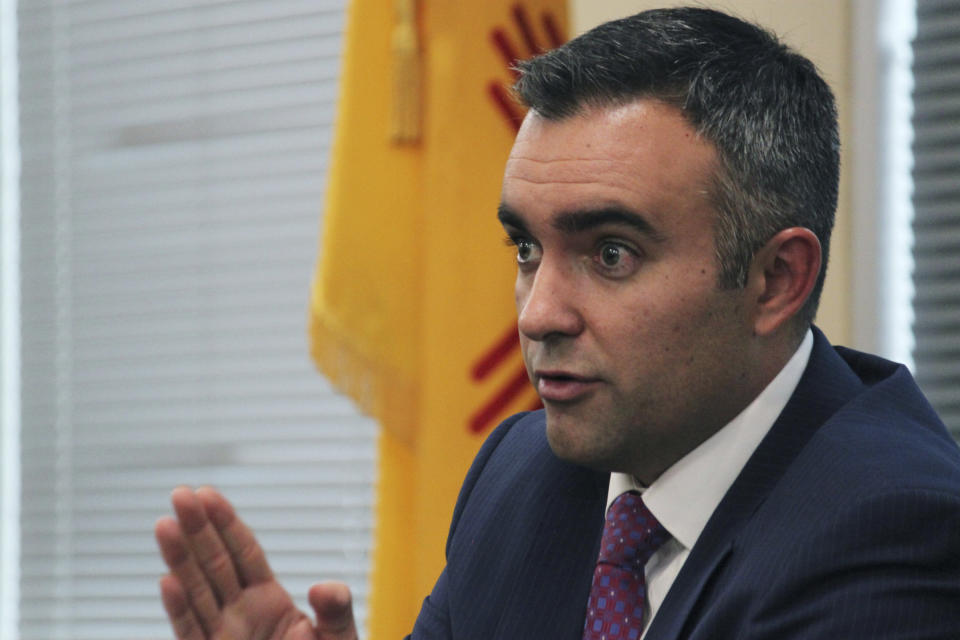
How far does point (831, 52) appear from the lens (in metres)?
2.15

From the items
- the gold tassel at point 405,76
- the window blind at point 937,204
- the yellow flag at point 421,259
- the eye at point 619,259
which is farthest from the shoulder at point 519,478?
the window blind at point 937,204

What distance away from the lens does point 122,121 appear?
3.36 metres

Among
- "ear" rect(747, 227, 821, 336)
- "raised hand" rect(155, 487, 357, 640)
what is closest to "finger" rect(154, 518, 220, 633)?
"raised hand" rect(155, 487, 357, 640)

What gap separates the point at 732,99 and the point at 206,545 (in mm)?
759

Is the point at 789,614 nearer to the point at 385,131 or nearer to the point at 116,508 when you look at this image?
A: the point at 385,131

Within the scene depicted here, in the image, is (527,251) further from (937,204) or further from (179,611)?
(937,204)

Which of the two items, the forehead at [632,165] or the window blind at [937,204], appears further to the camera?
the window blind at [937,204]

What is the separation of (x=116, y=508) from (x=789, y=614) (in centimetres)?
262

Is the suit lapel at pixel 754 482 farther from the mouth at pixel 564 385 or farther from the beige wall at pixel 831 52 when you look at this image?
the beige wall at pixel 831 52

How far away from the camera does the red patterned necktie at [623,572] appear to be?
129 cm

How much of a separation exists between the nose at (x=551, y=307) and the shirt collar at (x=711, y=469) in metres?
0.21

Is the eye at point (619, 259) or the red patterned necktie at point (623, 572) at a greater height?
the eye at point (619, 259)

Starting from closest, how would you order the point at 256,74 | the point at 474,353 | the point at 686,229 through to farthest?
the point at 686,229, the point at 474,353, the point at 256,74

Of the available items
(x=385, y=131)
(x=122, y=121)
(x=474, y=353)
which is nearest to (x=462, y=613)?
(x=474, y=353)
